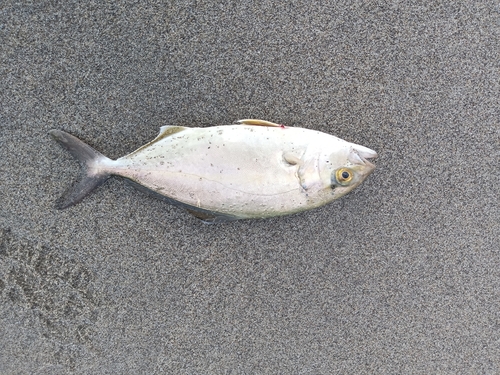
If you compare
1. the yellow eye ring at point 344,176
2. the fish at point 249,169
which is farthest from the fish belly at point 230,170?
the yellow eye ring at point 344,176

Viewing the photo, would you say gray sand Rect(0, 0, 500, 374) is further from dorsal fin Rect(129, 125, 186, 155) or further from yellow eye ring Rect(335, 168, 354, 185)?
yellow eye ring Rect(335, 168, 354, 185)

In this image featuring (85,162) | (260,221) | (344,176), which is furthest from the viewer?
(260,221)

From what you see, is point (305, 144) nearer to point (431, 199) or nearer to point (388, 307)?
point (431, 199)

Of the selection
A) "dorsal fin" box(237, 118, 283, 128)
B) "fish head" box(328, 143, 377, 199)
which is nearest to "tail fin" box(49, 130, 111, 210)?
"dorsal fin" box(237, 118, 283, 128)

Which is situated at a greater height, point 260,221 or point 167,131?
point 167,131

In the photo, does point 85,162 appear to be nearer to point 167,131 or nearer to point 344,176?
point 167,131

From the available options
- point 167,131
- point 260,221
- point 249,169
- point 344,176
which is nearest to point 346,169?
point 344,176

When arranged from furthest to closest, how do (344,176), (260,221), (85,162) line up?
(260,221) → (85,162) → (344,176)
